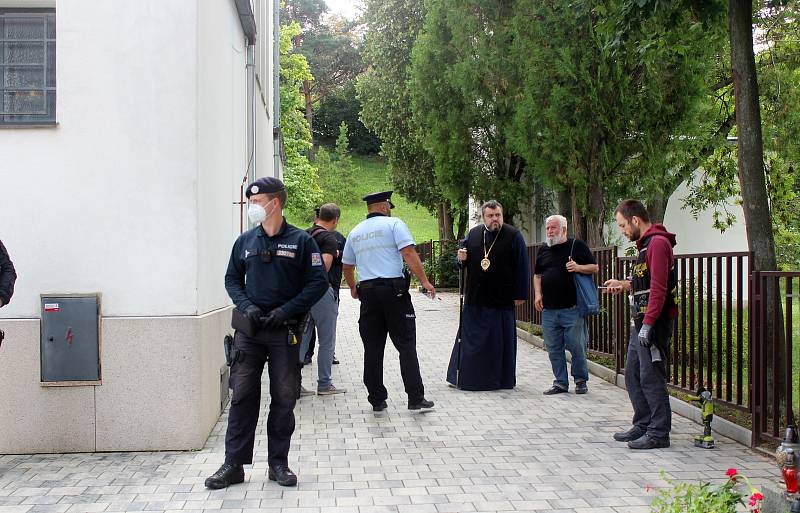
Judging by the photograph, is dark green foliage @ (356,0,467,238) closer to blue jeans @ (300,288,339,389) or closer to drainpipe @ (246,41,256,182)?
drainpipe @ (246,41,256,182)

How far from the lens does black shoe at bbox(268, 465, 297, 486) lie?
219 inches

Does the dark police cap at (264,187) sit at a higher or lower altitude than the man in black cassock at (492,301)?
higher

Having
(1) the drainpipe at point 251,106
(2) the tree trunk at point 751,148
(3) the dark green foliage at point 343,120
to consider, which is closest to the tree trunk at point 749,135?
(2) the tree trunk at point 751,148

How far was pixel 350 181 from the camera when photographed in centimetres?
6400

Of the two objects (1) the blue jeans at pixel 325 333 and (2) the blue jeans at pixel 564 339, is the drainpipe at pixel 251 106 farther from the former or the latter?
(2) the blue jeans at pixel 564 339

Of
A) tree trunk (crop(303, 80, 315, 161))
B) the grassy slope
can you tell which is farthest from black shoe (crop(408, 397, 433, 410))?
tree trunk (crop(303, 80, 315, 161))

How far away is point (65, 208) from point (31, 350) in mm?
1062

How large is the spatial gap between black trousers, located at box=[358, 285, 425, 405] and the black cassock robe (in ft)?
4.62

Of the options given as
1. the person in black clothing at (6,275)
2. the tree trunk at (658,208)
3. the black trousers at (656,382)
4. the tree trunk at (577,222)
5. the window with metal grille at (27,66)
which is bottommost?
the black trousers at (656,382)

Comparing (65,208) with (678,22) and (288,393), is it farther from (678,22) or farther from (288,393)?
(678,22)

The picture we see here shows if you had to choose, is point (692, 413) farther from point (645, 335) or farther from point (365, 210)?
point (365, 210)

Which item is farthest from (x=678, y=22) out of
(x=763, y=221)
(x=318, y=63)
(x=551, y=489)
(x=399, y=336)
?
(x=318, y=63)

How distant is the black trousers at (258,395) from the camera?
5617mm

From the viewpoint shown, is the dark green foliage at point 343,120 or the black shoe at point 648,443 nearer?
the black shoe at point 648,443
